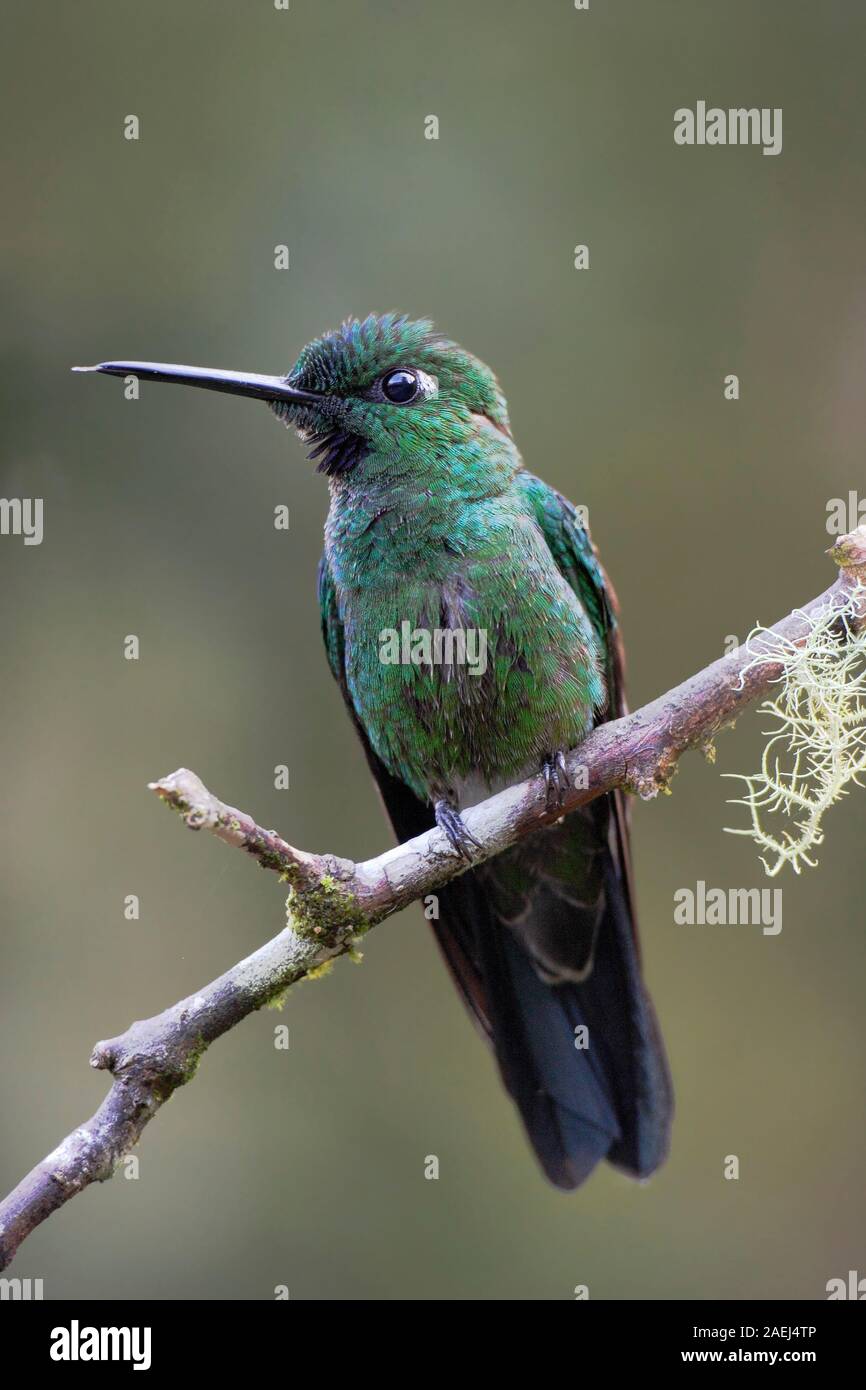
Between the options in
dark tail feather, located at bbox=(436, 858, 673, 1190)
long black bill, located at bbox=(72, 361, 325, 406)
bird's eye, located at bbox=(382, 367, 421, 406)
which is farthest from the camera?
dark tail feather, located at bbox=(436, 858, 673, 1190)

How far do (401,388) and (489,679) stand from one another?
0.93 m

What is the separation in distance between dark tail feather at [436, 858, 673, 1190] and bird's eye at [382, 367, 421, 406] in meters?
1.52

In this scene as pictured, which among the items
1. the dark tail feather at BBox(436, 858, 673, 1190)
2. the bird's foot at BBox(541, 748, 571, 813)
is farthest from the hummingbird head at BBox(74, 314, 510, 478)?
the dark tail feather at BBox(436, 858, 673, 1190)

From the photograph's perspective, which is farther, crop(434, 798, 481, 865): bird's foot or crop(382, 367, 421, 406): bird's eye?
crop(382, 367, 421, 406): bird's eye

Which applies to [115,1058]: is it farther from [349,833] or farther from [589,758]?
[349,833]

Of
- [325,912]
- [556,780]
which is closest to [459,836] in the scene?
[556,780]

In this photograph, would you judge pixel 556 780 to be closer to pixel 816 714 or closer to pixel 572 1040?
pixel 816 714

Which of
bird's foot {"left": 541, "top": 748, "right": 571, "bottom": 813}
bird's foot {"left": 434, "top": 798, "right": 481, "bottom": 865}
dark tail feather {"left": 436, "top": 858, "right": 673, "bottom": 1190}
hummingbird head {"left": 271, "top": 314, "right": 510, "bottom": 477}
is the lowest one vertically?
dark tail feather {"left": 436, "top": 858, "right": 673, "bottom": 1190}

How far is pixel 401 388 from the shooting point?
3973mm

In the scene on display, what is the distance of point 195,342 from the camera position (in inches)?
252

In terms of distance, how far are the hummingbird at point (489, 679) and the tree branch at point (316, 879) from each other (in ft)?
0.40

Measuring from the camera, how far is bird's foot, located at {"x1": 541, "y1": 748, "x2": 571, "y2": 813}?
3395mm

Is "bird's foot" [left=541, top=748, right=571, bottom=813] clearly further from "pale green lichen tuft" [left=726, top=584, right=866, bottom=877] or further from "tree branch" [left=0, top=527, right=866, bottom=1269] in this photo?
"pale green lichen tuft" [left=726, top=584, right=866, bottom=877]

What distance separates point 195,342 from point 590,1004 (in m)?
3.69
